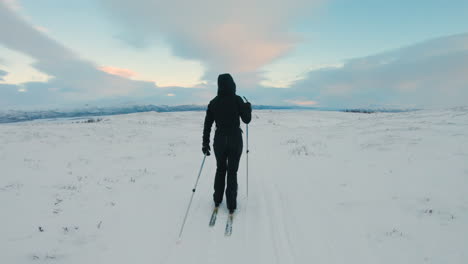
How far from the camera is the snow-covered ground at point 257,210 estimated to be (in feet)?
13.8

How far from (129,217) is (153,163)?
5.65 m

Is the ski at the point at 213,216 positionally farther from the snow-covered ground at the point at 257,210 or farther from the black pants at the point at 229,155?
the black pants at the point at 229,155

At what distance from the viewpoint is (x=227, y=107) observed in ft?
18.0

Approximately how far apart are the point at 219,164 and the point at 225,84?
1.92 metres

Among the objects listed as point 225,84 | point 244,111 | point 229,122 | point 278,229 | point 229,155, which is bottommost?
point 278,229

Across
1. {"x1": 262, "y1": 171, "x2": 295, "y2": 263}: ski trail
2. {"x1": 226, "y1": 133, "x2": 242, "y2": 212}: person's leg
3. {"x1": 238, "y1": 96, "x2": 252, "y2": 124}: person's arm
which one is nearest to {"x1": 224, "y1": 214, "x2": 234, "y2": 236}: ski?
{"x1": 226, "y1": 133, "x2": 242, "y2": 212}: person's leg

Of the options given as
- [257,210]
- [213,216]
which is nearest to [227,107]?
[213,216]

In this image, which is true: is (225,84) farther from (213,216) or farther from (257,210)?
(257,210)

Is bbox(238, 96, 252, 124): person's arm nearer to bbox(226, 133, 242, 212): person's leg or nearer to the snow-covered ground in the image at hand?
bbox(226, 133, 242, 212): person's leg

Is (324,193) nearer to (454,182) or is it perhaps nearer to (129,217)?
(454,182)

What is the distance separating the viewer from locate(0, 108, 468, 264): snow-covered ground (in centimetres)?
421

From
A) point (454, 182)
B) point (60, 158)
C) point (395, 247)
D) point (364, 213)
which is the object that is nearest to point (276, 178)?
point (364, 213)

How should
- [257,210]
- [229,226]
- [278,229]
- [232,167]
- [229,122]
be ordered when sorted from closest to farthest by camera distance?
[278,229], [229,226], [229,122], [232,167], [257,210]

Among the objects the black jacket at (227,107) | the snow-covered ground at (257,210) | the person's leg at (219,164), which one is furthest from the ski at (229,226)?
the black jacket at (227,107)
